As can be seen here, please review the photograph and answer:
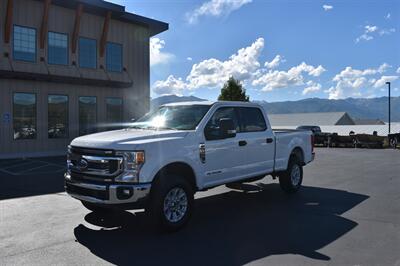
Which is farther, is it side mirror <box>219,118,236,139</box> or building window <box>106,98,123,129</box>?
building window <box>106,98,123,129</box>

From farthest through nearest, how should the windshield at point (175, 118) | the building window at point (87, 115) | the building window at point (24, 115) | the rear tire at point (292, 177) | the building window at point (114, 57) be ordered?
the building window at point (114, 57)
the building window at point (87, 115)
the building window at point (24, 115)
the rear tire at point (292, 177)
the windshield at point (175, 118)

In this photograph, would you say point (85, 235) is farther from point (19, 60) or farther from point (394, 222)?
A: point (19, 60)

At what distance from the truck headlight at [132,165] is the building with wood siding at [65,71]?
15744mm

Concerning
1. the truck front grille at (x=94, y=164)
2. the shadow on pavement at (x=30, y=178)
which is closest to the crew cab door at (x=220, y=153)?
the truck front grille at (x=94, y=164)

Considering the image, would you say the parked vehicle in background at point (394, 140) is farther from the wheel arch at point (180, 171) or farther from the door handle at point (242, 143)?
the wheel arch at point (180, 171)

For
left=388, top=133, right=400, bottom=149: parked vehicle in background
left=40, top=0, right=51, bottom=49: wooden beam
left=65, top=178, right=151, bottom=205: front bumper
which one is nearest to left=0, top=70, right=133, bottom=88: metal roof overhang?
left=40, top=0, right=51, bottom=49: wooden beam

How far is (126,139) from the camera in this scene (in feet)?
19.1

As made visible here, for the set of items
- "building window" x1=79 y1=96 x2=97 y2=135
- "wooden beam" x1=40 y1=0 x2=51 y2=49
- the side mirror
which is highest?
"wooden beam" x1=40 y1=0 x2=51 y2=49

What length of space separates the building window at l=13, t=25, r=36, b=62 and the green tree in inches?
1348

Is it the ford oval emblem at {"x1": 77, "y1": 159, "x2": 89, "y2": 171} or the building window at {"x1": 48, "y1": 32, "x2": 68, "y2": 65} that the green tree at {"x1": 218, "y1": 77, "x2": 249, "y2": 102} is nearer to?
the building window at {"x1": 48, "y1": 32, "x2": 68, "y2": 65}

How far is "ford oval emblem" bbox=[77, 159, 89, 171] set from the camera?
5.99 metres

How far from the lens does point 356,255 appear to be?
4.95 m

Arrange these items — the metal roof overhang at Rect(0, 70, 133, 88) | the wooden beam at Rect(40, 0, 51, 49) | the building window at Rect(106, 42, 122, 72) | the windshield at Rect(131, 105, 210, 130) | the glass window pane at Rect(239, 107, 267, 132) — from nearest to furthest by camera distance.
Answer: the windshield at Rect(131, 105, 210, 130) → the glass window pane at Rect(239, 107, 267, 132) → the metal roof overhang at Rect(0, 70, 133, 88) → the wooden beam at Rect(40, 0, 51, 49) → the building window at Rect(106, 42, 122, 72)

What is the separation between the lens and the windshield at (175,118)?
274 inches
